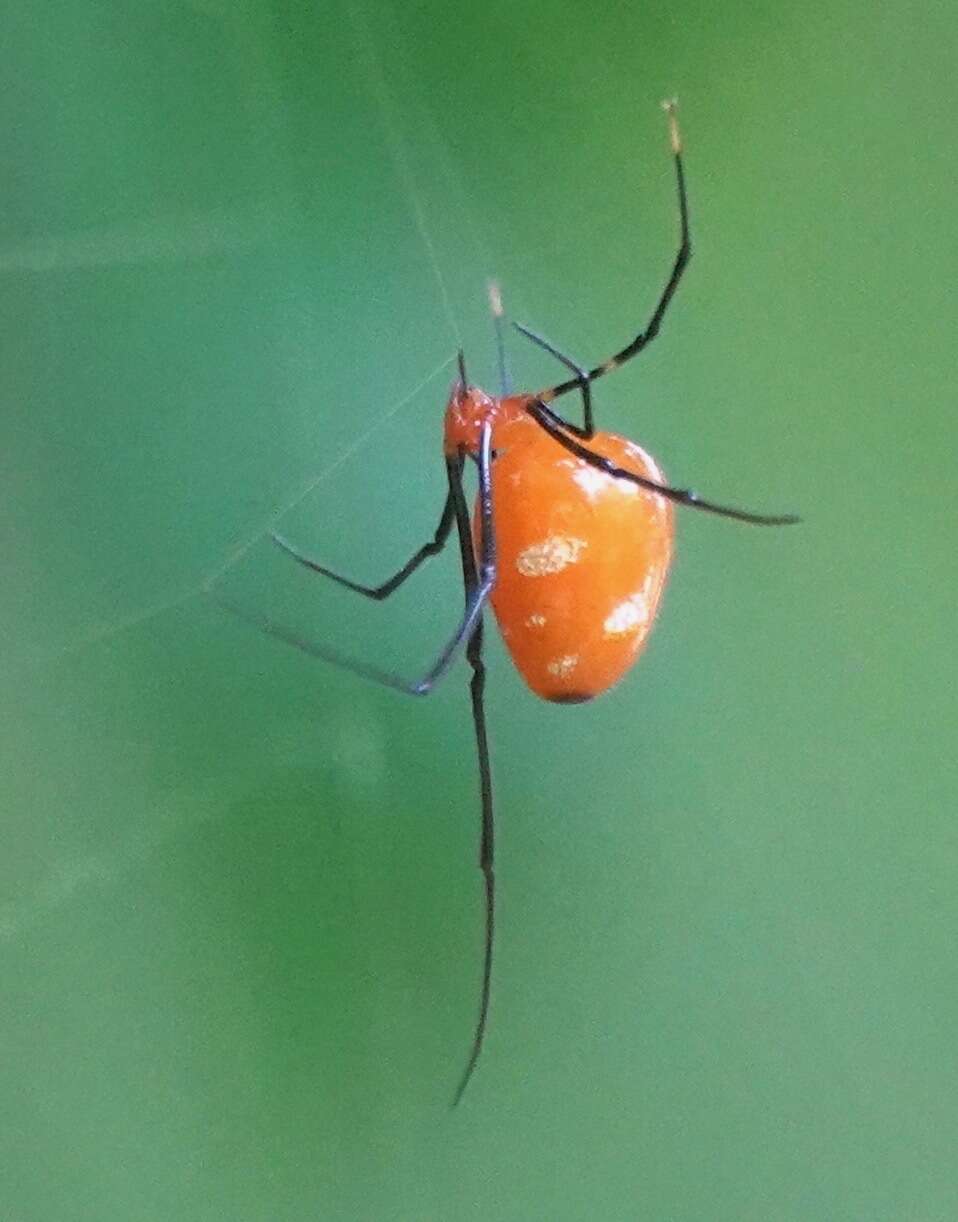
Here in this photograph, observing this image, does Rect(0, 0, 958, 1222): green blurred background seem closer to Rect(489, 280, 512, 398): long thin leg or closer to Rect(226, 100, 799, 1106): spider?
Rect(489, 280, 512, 398): long thin leg

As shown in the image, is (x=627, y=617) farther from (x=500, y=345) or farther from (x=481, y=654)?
(x=500, y=345)

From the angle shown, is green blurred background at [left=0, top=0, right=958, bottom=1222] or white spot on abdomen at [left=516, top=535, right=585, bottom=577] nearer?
white spot on abdomen at [left=516, top=535, right=585, bottom=577]

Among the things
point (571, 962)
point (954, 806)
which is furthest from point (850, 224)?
point (571, 962)

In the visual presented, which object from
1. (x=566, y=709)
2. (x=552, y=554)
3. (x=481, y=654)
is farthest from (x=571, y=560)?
(x=566, y=709)

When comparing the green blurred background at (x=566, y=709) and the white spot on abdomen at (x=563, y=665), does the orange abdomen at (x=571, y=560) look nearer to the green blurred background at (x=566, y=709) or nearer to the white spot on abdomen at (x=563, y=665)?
the white spot on abdomen at (x=563, y=665)

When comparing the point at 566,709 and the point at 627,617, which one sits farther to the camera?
the point at 566,709

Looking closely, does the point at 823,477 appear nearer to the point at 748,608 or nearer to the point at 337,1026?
the point at 748,608

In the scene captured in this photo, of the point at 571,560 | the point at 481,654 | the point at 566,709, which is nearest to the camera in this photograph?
the point at 571,560

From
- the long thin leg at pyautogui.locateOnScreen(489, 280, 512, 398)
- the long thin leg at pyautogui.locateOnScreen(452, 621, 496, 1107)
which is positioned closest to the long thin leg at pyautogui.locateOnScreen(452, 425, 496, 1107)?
the long thin leg at pyautogui.locateOnScreen(452, 621, 496, 1107)
